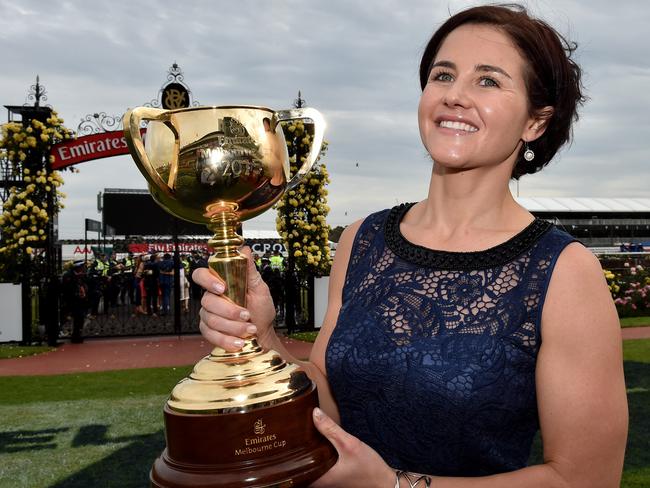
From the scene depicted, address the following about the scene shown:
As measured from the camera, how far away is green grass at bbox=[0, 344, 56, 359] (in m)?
10.0

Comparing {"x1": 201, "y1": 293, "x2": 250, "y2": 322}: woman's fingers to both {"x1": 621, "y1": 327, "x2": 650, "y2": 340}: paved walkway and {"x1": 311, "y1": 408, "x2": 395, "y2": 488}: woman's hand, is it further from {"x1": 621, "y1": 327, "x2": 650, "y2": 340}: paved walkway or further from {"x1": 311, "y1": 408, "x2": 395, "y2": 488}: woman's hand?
{"x1": 621, "y1": 327, "x2": 650, "y2": 340}: paved walkway

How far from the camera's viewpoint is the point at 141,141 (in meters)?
1.43

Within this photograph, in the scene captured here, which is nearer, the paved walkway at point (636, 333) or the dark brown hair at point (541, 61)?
the dark brown hair at point (541, 61)

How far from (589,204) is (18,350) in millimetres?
59742

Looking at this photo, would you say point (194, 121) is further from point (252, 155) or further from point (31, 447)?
point (31, 447)

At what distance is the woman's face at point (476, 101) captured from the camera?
4.88 ft

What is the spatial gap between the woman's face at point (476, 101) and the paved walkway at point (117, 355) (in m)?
7.92

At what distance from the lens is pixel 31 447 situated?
17.5 ft

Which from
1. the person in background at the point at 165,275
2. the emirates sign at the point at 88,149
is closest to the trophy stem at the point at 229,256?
the emirates sign at the point at 88,149

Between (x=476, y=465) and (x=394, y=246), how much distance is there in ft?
1.88

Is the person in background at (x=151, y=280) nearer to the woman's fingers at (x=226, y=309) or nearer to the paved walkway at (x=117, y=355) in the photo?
the paved walkway at (x=117, y=355)

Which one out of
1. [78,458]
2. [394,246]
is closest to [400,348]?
[394,246]

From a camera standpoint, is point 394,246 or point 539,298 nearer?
point 539,298

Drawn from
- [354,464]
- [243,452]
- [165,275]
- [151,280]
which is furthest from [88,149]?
[354,464]
